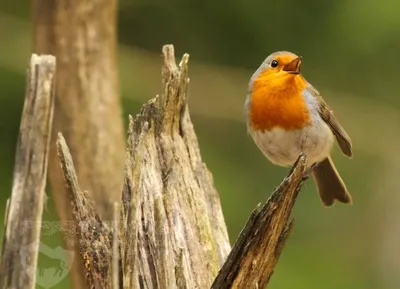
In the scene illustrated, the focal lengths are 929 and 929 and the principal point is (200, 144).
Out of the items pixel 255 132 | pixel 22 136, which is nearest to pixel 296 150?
pixel 255 132

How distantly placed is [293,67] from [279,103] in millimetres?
119

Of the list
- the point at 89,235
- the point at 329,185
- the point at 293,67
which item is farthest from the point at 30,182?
the point at 329,185

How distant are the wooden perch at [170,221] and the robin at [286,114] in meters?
0.21

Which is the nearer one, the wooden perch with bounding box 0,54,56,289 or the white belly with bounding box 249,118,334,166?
the wooden perch with bounding box 0,54,56,289

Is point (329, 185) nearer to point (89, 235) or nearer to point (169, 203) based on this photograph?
point (169, 203)

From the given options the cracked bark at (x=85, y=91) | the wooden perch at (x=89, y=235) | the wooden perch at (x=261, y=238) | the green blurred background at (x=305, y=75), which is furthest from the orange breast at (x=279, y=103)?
the green blurred background at (x=305, y=75)

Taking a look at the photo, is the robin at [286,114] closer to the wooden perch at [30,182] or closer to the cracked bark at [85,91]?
the wooden perch at [30,182]

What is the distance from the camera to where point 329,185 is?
3199 mm

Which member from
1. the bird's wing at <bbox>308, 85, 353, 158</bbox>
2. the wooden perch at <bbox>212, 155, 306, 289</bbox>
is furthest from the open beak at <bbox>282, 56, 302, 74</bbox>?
the wooden perch at <bbox>212, 155, 306, 289</bbox>

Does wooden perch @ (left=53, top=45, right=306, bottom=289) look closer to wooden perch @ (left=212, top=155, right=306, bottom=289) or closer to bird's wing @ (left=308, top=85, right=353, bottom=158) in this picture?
wooden perch @ (left=212, top=155, right=306, bottom=289)

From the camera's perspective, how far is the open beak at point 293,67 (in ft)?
8.78

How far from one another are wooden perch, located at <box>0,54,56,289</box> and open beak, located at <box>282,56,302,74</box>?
68cm

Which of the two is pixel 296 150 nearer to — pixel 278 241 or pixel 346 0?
pixel 278 241

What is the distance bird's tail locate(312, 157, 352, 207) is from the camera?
3.16 m
